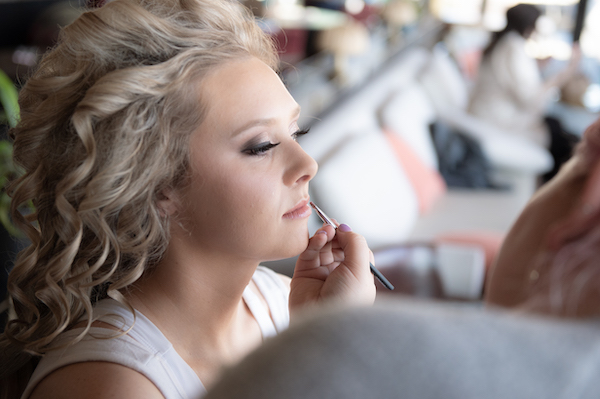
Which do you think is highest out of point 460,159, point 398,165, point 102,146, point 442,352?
point 442,352

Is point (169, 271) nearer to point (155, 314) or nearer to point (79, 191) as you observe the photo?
point (155, 314)

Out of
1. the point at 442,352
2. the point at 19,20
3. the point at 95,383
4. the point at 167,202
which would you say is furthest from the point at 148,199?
the point at 19,20

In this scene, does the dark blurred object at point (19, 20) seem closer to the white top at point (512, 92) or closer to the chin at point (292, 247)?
the white top at point (512, 92)

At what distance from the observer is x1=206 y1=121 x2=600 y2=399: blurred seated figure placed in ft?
0.92

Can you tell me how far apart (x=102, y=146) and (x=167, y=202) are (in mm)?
130

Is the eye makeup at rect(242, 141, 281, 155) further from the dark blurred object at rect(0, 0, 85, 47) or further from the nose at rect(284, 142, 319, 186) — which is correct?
the dark blurred object at rect(0, 0, 85, 47)

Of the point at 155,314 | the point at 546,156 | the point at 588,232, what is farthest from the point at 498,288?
the point at 546,156

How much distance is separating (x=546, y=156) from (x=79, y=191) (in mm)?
3139

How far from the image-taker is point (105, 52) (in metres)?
0.74

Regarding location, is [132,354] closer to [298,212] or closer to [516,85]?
[298,212]

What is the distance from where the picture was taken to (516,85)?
3654 millimetres

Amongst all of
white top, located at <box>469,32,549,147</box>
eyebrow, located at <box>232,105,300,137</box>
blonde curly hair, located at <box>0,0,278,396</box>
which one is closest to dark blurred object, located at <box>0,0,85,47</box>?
white top, located at <box>469,32,549,147</box>

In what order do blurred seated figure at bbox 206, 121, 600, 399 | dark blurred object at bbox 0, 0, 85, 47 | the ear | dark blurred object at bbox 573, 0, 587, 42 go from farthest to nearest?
1. dark blurred object at bbox 573, 0, 587, 42
2. dark blurred object at bbox 0, 0, 85, 47
3. the ear
4. blurred seated figure at bbox 206, 121, 600, 399

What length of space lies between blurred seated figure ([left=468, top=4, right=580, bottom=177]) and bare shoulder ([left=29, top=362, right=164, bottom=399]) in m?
3.42
